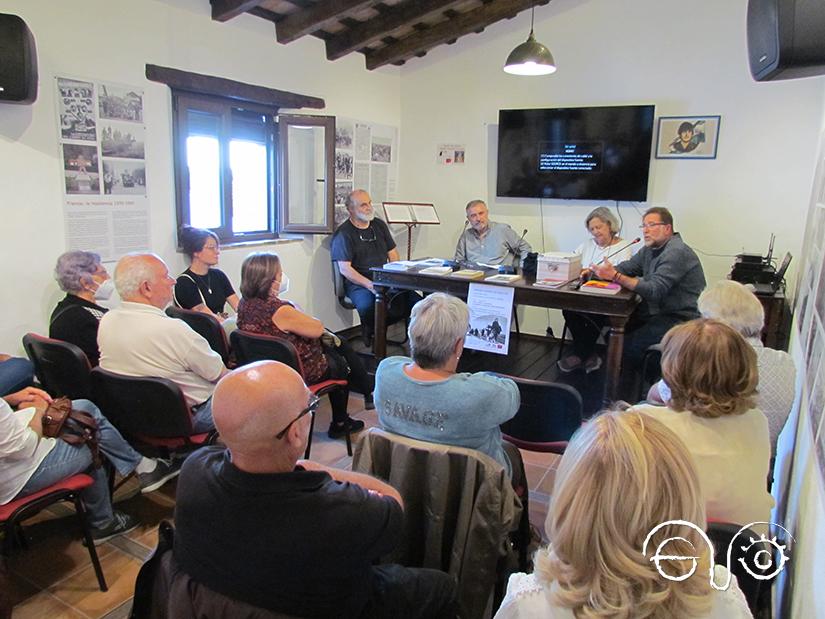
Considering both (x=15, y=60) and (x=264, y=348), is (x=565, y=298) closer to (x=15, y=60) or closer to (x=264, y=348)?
(x=264, y=348)

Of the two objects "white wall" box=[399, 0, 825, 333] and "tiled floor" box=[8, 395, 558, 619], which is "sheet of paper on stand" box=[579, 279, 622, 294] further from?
"white wall" box=[399, 0, 825, 333]

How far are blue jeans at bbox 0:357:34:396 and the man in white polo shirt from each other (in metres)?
0.51

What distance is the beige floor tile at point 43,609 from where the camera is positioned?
2.01m

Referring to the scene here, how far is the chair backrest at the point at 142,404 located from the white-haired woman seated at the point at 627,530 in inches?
69.0

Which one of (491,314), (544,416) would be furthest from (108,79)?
(544,416)

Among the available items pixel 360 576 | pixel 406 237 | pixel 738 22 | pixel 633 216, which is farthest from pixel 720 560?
pixel 406 237

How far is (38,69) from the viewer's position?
125 inches

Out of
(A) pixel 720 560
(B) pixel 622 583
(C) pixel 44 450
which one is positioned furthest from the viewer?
(C) pixel 44 450

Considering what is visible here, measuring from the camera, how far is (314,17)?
4367 mm

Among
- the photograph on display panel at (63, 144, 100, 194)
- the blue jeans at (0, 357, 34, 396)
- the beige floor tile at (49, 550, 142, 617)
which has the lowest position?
the beige floor tile at (49, 550, 142, 617)

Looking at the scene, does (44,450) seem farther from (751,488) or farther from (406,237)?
(406,237)

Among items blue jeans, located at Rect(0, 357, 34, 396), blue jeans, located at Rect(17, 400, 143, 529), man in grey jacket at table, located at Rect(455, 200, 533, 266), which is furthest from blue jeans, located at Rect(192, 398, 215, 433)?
man in grey jacket at table, located at Rect(455, 200, 533, 266)

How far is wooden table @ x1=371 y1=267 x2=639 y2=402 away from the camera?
354 cm

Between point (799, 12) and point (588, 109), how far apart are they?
148 inches
